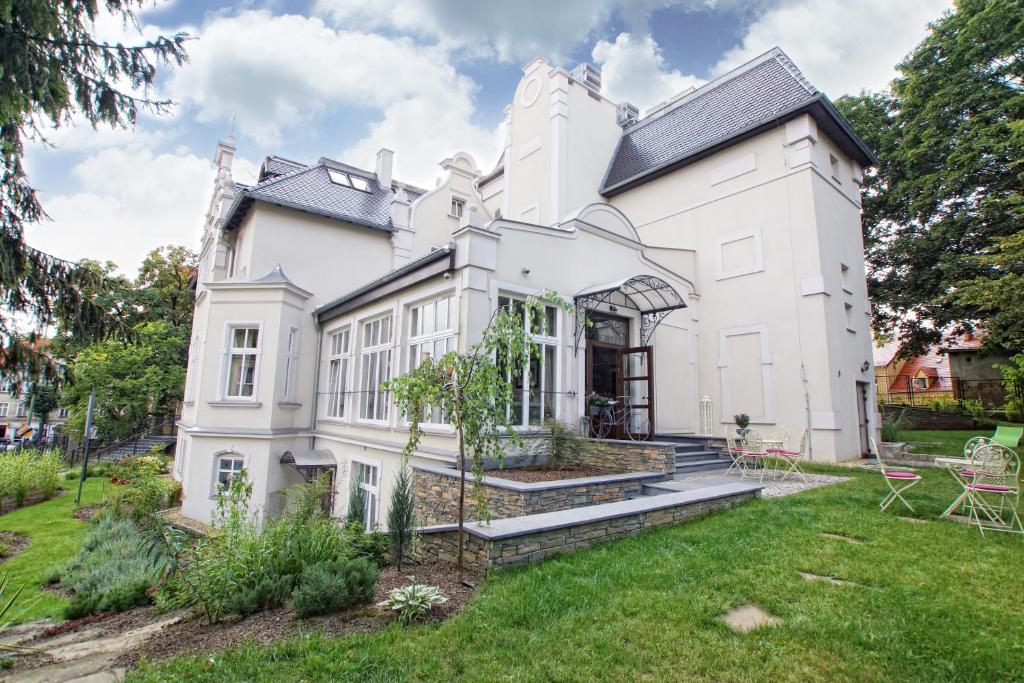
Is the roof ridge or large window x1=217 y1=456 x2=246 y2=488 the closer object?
large window x1=217 y1=456 x2=246 y2=488

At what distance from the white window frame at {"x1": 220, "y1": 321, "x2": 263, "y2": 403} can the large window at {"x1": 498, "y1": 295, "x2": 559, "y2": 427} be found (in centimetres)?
685

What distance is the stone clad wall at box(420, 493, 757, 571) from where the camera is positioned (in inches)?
158

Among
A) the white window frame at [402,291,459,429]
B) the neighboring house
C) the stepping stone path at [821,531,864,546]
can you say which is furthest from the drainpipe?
the stepping stone path at [821,531,864,546]

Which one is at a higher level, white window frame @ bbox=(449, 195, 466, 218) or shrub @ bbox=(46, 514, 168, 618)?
white window frame @ bbox=(449, 195, 466, 218)

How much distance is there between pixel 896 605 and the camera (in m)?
3.23

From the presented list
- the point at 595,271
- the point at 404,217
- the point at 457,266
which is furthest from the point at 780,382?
the point at 404,217

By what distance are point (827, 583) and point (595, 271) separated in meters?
6.87

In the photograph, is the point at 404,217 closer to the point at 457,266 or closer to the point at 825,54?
the point at 457,266

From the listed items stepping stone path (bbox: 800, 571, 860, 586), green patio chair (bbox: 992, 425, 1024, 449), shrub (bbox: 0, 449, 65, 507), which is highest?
green patio chair (bbox: 992, 425, 1024, 449)

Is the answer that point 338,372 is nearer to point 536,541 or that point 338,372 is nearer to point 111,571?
point 111,571

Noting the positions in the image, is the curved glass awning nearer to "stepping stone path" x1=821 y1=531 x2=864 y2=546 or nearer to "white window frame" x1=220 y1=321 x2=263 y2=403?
"stepping stone path" x1=821 y1=531 x2=864 y2=546

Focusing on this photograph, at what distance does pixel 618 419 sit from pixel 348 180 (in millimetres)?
12746

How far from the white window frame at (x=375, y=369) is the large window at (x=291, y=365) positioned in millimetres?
2400

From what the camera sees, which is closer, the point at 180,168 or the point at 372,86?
the point at 372,86
